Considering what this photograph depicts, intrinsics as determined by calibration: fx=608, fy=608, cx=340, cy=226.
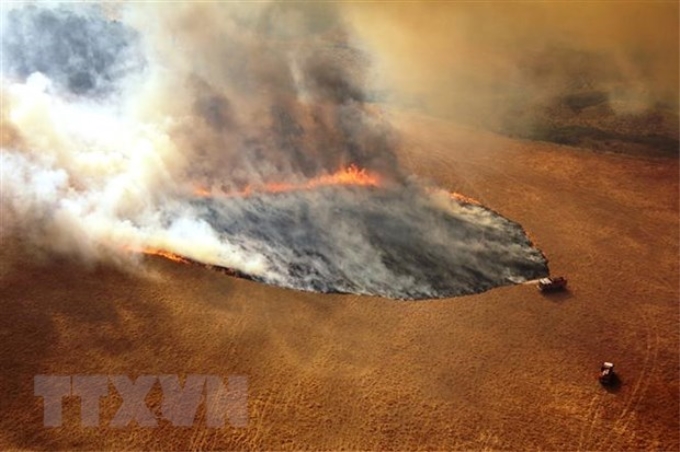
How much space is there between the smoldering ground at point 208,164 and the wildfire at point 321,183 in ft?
0.68

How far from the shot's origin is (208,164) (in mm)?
26969

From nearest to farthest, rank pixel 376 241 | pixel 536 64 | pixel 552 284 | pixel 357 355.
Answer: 1. pixel 357 355
2. pixel 552 284
3. pixel 376 241
4. pixel 536 64

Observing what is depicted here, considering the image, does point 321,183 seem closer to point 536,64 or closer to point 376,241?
point 376,241

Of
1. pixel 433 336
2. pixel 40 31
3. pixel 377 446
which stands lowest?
pixel 377 446

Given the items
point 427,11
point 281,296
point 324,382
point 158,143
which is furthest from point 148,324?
point 427,11

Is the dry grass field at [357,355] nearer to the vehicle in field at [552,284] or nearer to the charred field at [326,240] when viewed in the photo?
the charred field at [326,240]

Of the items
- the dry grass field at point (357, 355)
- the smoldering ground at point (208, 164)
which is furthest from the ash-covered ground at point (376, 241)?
the dry grass field at point (357, 355)

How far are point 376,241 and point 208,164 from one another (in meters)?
8.47

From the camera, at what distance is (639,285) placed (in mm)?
23250

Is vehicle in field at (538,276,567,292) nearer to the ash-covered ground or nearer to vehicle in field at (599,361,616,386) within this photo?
the ash-covered ground

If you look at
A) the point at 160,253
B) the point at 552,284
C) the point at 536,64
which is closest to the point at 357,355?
the point at 160,253

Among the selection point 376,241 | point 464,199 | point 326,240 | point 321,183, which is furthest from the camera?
point 464,199

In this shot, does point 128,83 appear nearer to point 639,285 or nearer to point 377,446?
point 377,446

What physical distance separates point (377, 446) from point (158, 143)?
1620cm
